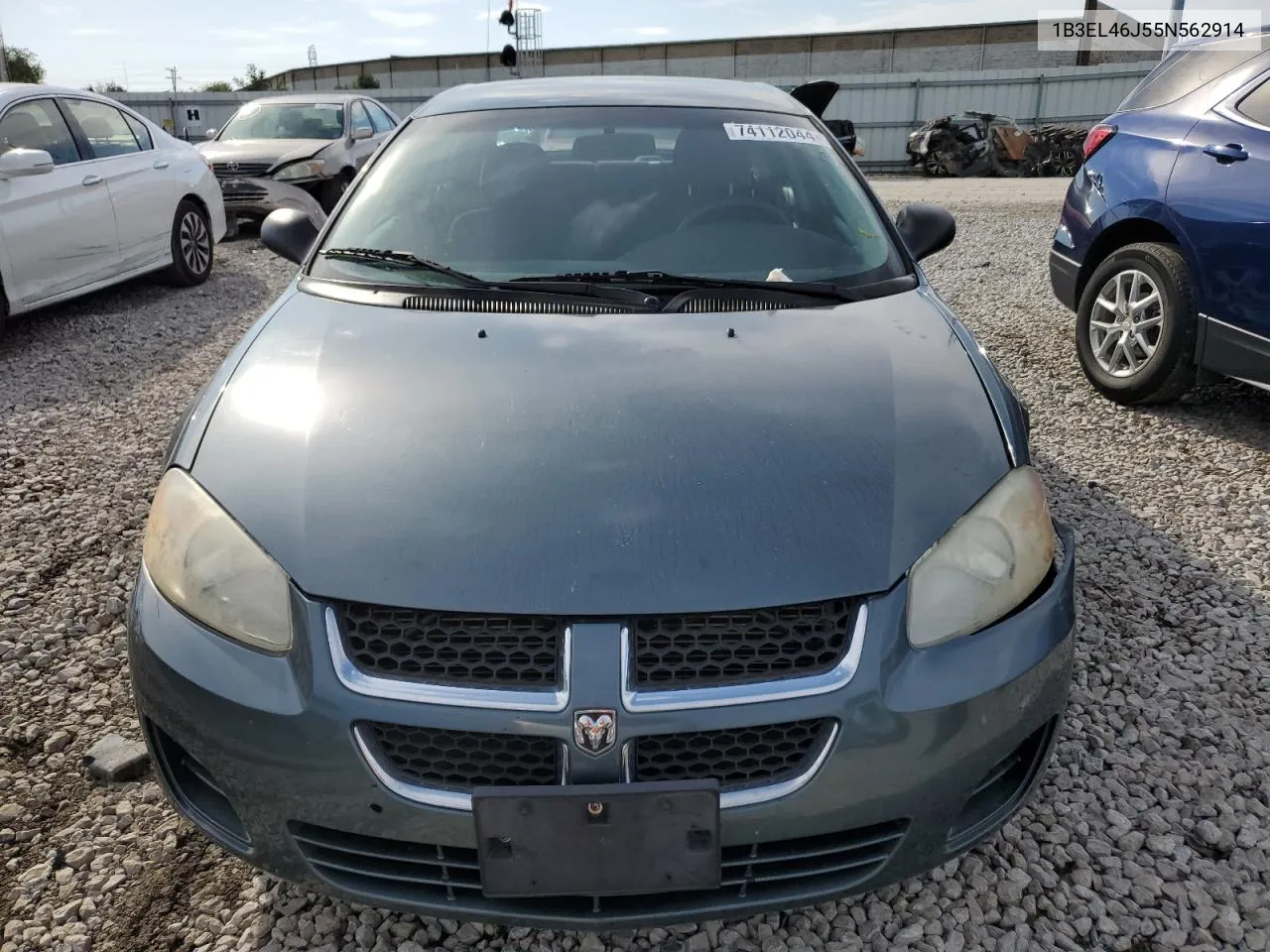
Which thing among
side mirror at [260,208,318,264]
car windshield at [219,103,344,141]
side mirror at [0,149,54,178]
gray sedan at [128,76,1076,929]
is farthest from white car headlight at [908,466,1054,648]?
car windshield at [219,103,344,141]

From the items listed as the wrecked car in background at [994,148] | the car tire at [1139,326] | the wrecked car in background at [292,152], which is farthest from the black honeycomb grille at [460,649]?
the wrecked car in background at [994,148]

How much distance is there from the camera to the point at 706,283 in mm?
2441

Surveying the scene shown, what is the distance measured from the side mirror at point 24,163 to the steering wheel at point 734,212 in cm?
477

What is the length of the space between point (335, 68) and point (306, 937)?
53.4 m

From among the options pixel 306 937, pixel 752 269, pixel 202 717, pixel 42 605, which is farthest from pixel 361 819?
pixel 42 605

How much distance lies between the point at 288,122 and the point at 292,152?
1.13 metres

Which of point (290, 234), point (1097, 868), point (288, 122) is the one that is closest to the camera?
point (1097, 868)

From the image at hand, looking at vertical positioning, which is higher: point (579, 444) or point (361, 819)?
point (579, 444)

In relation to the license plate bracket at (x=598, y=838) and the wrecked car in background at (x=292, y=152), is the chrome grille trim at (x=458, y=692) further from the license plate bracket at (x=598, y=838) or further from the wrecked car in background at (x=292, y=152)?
the wrecked car in background at (x=292, y=152)

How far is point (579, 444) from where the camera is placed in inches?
69.4

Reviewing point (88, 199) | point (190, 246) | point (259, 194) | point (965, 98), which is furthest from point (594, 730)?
point (965, 98)

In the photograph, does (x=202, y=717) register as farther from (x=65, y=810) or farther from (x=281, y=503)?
(x=65, y=810)

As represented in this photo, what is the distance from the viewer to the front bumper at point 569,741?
1480 mm

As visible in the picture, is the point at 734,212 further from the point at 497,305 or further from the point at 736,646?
the point at 736,646
